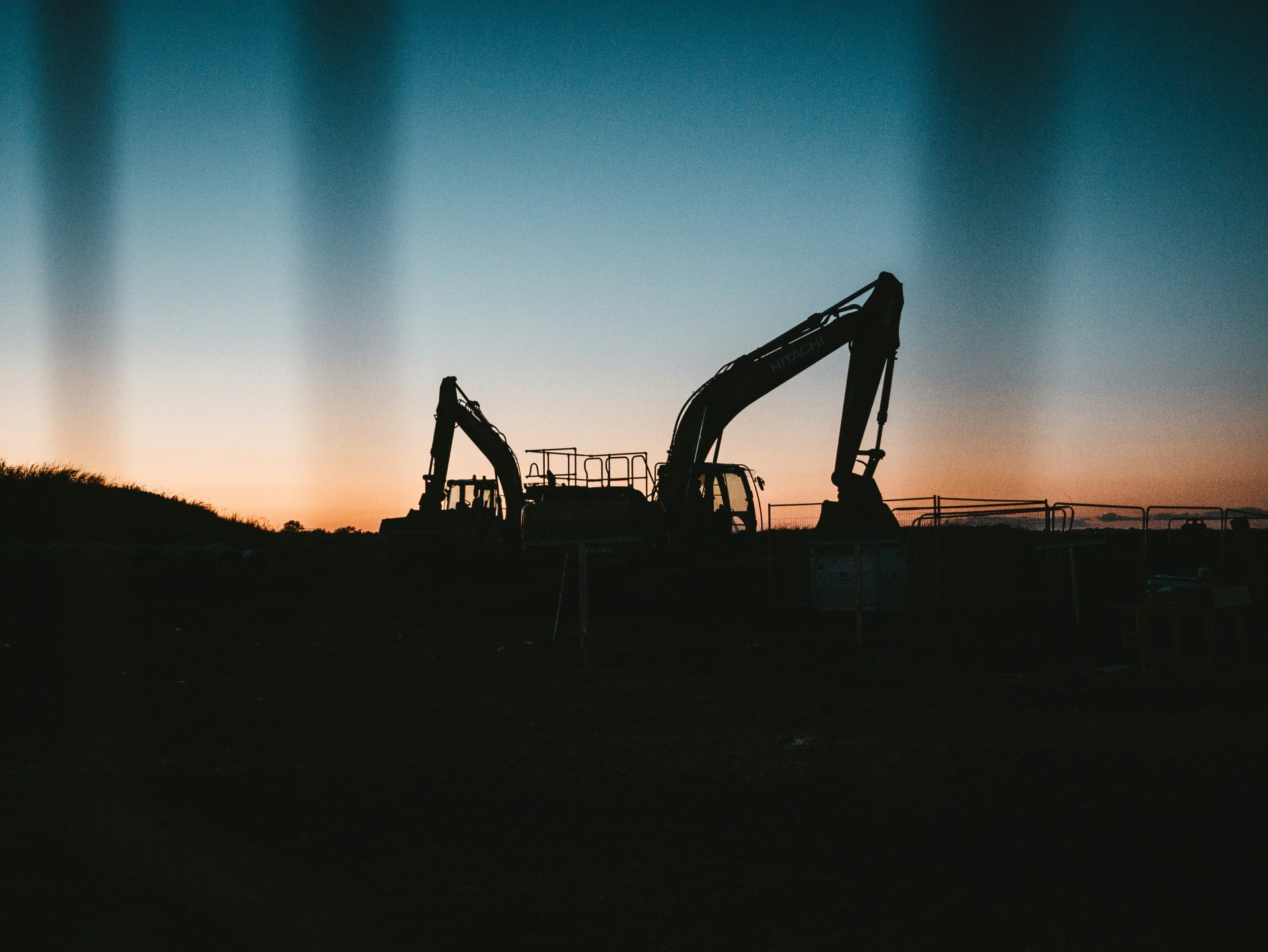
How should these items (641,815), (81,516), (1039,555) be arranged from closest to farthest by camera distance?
(641,815), (1039,555), (81,516)

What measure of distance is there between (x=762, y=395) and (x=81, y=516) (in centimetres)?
2493

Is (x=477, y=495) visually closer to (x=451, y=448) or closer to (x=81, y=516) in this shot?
(x=451, y=448)

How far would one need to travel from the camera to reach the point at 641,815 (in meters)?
6.23

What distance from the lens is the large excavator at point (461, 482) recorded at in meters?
26.8

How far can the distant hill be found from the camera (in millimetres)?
32406

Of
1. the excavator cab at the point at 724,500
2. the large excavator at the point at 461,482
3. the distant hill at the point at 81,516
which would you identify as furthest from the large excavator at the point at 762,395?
the distant hill at the point at 81,516

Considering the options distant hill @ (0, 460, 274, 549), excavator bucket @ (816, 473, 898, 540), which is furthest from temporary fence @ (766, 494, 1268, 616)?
distant hill @ (0, 460, 274, 549)

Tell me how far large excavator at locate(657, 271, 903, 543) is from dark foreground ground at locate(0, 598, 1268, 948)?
26.9 feet

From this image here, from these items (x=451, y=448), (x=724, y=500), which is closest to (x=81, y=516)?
(x=451, y=448)

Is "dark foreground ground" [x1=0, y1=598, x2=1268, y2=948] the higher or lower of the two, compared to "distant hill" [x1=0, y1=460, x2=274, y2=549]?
lower

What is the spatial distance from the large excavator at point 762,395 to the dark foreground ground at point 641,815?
8.21 metres

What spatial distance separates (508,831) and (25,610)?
19.5 m

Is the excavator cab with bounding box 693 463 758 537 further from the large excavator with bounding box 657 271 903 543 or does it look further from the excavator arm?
the excavator arm

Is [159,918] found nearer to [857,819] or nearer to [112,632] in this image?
[857,819]
